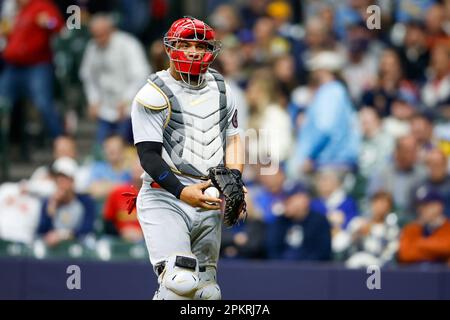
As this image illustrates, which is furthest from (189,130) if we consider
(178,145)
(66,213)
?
(66,213)

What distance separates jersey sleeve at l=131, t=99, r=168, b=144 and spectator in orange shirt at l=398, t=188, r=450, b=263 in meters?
4.21

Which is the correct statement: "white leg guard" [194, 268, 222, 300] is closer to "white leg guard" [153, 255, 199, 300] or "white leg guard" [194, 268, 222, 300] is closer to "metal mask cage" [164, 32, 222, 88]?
"white leg guard" [153, 255, 199, 300]

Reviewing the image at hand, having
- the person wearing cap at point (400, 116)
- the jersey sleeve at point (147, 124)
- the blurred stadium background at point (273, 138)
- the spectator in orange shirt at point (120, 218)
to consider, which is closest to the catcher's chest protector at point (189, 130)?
the jersey sleeve at point (147, 124)

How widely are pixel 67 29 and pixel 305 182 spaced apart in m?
4.57

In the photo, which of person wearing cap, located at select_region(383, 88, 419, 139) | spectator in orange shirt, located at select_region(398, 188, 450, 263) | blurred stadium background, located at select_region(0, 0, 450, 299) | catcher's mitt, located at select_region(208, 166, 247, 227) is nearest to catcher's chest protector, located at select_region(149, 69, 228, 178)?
catcher's mitt, located at select_region(208, 166, 247, 227)

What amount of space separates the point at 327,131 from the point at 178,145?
207 inches

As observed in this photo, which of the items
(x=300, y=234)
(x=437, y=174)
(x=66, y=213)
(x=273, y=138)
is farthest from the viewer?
(x=273, y=138)

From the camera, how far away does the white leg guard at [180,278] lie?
29.8 feet

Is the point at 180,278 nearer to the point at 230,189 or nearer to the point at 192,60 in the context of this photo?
the point at 230,189

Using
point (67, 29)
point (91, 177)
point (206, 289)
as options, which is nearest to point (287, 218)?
point (91, 177)

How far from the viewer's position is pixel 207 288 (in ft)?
30.8

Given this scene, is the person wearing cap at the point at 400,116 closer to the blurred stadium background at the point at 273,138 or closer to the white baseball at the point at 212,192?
the blurred stadium background at the point at 273,138

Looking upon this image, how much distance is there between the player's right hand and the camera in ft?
29.7

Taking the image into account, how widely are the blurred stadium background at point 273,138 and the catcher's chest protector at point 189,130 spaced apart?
3248mm
